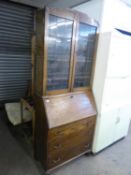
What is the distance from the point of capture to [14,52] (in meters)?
2.98

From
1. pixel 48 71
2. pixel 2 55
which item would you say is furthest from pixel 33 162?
pixel 2 55

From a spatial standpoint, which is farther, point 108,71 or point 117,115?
point 117,115

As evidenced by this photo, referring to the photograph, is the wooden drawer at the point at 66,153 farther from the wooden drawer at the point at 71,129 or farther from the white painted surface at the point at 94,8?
the white painted surface at the point at 94,8

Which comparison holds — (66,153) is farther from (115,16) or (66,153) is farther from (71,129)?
(115,16)

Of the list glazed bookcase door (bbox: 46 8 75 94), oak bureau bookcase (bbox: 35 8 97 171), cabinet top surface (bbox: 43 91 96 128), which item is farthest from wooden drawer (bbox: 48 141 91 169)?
glazed bookcase door (bbox: 46 8 75 94)

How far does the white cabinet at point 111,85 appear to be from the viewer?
5.60ft

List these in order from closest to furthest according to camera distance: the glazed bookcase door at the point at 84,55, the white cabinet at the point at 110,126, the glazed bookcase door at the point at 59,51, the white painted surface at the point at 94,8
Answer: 1. the glazed bookcase door at the point at 59,51
2. the glazed bookcase door at the point at 84,55
3. the white painted surface at the point at 94,8
4. the white cabinet at the point at 110,126

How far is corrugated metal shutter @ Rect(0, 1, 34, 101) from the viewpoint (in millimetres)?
2762

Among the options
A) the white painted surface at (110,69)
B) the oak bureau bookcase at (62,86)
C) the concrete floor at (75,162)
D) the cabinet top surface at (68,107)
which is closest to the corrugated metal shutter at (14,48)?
the concrete floor at (75,162)

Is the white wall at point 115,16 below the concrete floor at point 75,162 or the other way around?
the other way around

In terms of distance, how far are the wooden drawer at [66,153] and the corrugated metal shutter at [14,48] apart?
2067 mm

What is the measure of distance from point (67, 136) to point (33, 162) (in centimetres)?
66

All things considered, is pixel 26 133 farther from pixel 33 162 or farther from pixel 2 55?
pixel 2 55

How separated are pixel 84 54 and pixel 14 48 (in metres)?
1.83
